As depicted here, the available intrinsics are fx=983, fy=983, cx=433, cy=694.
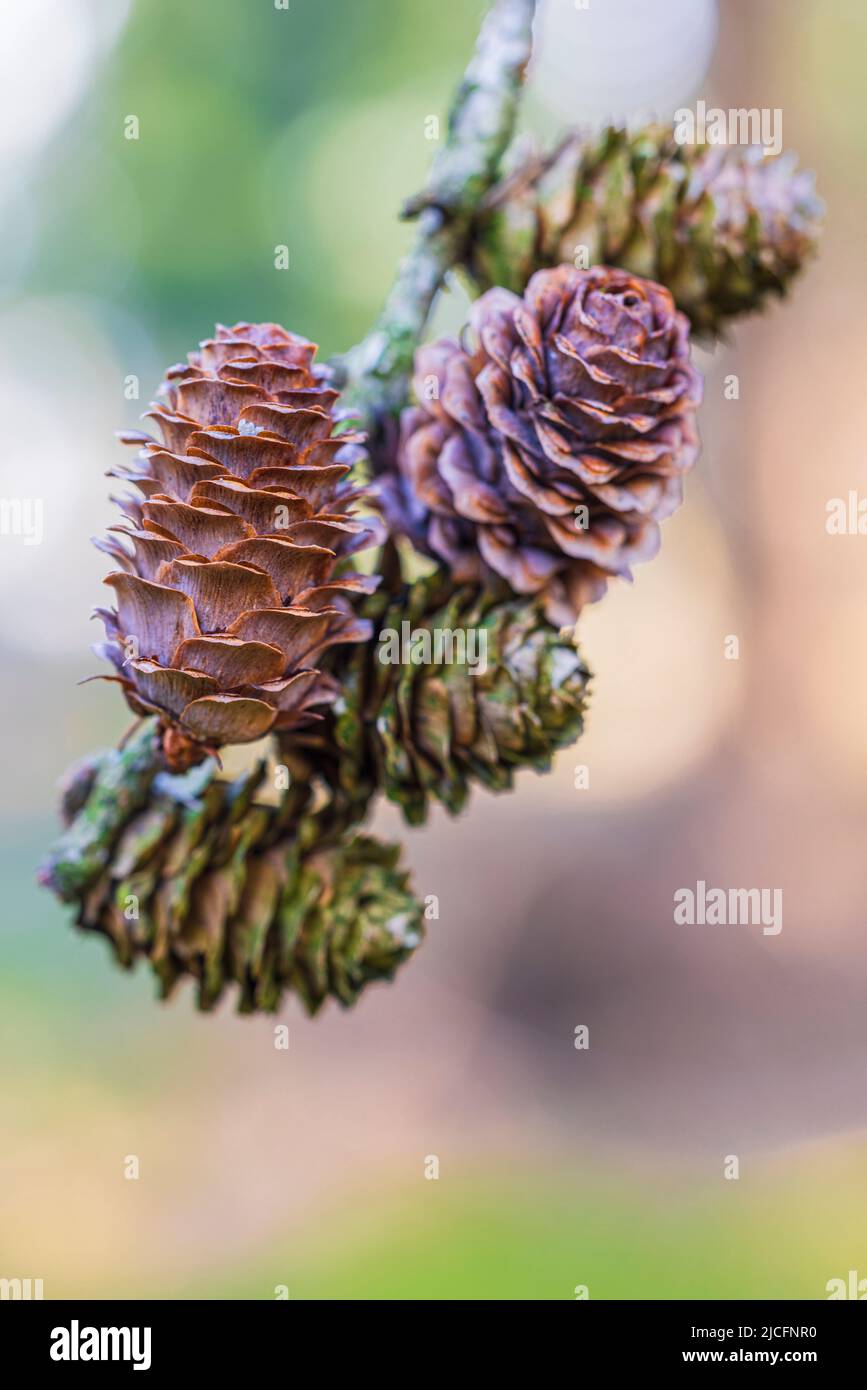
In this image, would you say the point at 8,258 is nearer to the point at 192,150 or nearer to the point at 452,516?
the point at 192,150

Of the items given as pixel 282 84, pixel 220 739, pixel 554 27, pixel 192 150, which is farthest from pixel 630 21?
pixel 220 739

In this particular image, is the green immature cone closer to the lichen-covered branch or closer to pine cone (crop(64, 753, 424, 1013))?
pine cone (crop(64, 753, 424, 1013))

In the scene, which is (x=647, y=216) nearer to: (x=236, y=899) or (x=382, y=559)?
(x=382, y=559)

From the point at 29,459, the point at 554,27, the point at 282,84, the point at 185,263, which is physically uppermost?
the point at 282,84

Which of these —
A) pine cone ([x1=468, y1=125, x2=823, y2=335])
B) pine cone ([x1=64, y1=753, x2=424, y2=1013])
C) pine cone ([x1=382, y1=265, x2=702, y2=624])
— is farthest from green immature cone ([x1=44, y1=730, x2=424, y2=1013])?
pine cone ([x1=468, y1=125, x2=823, y2=335])

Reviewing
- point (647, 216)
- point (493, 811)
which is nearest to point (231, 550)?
point (647, 216)

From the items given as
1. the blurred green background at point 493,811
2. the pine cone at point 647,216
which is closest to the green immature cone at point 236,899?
the pine cone at point 647,216
